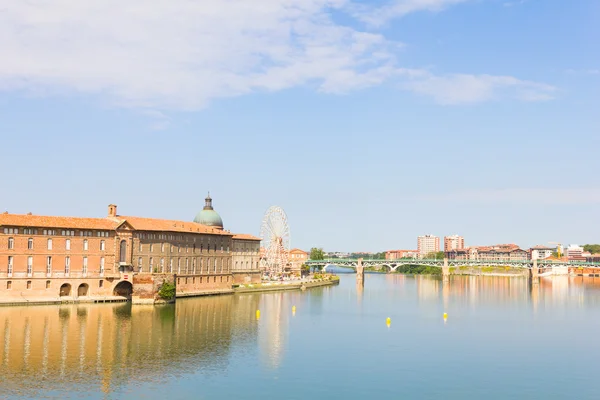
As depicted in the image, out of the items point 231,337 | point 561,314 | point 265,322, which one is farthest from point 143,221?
point 561,314

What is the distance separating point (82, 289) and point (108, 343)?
38931 millimetres

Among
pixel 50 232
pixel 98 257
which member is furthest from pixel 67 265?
pixel 50 232

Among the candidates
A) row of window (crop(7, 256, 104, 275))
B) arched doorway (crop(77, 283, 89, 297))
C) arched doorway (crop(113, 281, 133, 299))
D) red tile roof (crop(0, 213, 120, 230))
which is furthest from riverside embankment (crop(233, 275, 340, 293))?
row of window (crop(7, 256, 104, 275))

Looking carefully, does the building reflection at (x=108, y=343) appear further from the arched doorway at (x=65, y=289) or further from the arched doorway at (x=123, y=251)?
the arched doorway at (x=123, y=251)

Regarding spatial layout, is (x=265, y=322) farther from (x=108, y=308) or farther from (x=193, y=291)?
(x=193, y=291)

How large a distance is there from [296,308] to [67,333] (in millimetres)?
43669

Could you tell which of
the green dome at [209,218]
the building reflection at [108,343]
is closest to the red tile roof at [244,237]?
the green dome at [209,218]

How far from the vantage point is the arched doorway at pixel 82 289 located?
98438mm

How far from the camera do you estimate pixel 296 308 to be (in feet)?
341

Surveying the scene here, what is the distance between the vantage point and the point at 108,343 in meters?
63.2

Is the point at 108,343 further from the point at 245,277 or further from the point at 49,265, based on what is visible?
the point at 245,277

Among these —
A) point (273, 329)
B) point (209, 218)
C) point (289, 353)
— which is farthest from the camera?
point (209, 218)

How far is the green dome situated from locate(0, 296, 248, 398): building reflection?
163 feet

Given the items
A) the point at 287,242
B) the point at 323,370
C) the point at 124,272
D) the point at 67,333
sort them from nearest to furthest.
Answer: the point at 323,370, the point at 67,333, the point at 124,272, the point at 287,242
